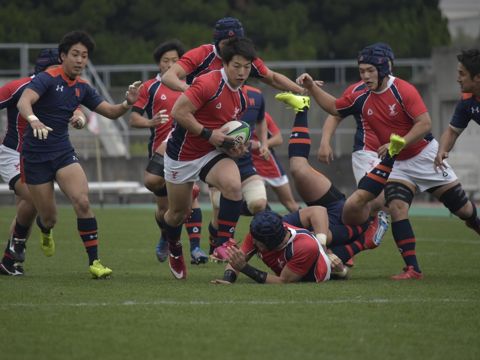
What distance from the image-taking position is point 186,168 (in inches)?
421

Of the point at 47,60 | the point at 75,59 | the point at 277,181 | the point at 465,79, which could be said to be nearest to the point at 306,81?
the point at 465,79

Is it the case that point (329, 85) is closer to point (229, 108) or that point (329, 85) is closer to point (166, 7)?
point (166, 7)

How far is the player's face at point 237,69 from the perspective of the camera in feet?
34.0

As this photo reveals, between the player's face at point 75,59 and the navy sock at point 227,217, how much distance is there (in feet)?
5.78

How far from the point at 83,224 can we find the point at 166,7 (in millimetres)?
27387

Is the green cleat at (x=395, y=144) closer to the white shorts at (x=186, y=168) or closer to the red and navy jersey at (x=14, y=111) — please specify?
the white shorts at (x=186, y=168)

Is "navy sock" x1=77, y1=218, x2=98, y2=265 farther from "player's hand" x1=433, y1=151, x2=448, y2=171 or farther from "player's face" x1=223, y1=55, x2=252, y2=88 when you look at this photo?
"player's hand" x1=433, y1=151, x2=448, y2=171

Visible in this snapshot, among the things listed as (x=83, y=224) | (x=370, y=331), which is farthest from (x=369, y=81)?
(x=370, y=331)

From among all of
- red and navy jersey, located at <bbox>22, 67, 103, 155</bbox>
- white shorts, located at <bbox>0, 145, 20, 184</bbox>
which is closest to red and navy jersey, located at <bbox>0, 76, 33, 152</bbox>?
white shorts, located at <bbox>0, 145, 20, 184</bbox>

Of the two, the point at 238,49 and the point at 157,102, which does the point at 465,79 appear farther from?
the point at 157,102

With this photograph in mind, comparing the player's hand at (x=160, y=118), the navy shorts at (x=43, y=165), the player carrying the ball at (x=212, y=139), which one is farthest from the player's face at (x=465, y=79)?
the navy shorts at (x=43, y=165)

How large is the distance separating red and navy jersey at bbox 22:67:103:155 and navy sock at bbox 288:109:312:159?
2.56 meters

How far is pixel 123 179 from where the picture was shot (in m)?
30.5

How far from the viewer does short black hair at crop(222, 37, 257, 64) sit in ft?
33.9
